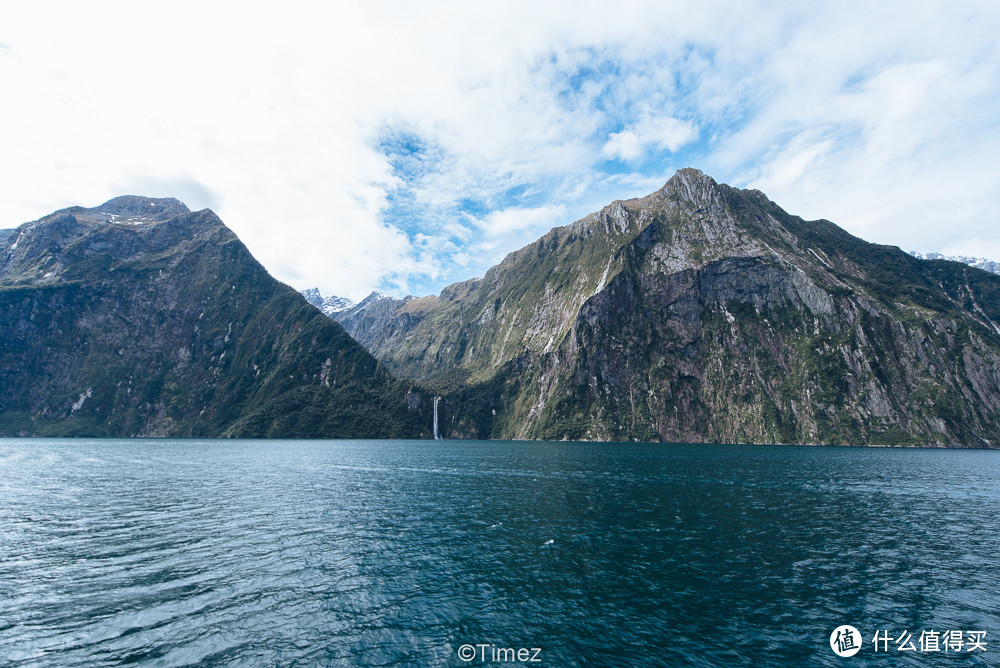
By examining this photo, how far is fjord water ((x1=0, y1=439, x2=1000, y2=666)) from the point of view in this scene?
24453 mm

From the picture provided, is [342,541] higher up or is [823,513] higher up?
[823,513]

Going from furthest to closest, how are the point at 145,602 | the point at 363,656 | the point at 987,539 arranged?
1. the point at 987,539
2. the point at 145,602
3. the point at 363,656

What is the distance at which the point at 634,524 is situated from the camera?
51594mm

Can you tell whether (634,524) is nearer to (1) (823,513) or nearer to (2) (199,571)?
A: (1) (823,513)

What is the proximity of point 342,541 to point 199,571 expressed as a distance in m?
13.1

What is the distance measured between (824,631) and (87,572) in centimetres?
5525

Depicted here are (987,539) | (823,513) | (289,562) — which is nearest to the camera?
(289,562)

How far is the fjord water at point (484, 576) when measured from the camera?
24453 mm

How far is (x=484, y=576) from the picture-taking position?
35000mm

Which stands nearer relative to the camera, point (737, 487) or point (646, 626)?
point (646, 626)

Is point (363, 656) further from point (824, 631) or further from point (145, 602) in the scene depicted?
point (824, 631)

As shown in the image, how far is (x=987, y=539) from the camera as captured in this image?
47.2 meters

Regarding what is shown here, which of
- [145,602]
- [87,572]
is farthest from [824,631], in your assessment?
[87,572]

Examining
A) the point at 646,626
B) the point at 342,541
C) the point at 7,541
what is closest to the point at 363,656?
the point at 646,626
